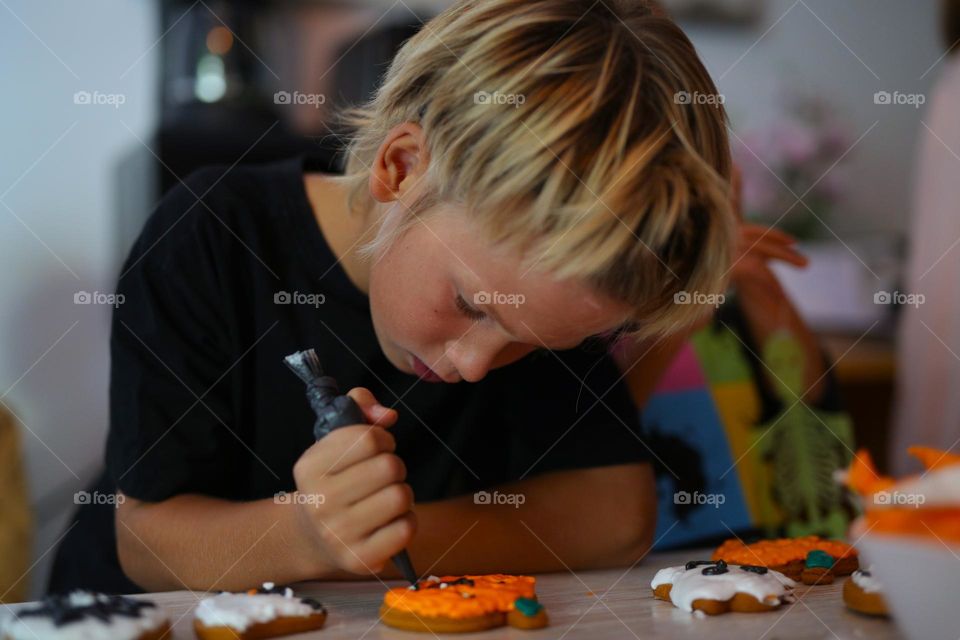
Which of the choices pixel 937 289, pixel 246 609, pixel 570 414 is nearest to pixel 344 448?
pixel 246 609

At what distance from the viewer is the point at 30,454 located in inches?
73.7

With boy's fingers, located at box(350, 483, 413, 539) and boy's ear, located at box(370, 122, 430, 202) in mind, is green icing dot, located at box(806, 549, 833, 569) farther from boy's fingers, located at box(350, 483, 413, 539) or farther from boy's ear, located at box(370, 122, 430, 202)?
boy's ear, located at box(370, 122, 430, 202)

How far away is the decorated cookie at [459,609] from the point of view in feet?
2.12

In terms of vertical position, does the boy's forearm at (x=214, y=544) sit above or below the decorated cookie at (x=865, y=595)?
above

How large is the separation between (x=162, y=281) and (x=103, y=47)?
113 cm

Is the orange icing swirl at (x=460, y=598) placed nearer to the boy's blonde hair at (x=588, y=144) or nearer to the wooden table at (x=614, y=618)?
the wooden table at (x=614, y=618)

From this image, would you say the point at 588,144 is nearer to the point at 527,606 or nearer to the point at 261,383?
the point at 527,606

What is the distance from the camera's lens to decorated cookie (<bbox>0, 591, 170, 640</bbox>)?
0.57 m

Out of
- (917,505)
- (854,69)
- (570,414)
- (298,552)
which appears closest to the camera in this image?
(917,505)

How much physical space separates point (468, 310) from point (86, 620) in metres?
0.37

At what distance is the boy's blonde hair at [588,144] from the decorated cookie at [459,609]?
240 mm

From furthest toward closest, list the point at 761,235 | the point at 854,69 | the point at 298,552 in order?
the point at 854,69
the point at 761,235
the point at 298,552

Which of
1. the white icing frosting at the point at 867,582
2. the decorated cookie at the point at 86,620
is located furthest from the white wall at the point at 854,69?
the decorated cookie at the point at 86,620

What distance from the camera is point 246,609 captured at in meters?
0.63
